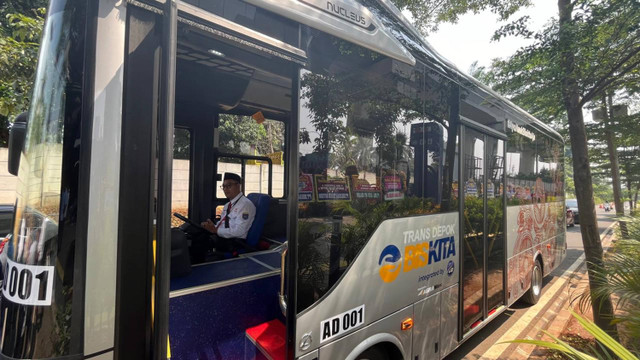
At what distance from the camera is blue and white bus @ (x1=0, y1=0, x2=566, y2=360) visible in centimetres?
131

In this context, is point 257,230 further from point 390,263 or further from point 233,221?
point 390,263

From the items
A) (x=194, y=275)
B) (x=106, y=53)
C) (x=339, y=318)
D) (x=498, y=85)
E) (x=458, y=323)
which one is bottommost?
(x=458, y=323)

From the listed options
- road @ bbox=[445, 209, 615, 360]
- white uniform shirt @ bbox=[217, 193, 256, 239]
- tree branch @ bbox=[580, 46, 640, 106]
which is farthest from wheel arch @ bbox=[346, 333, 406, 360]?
tree branch @ bbox=[580, 46, 640, 106]

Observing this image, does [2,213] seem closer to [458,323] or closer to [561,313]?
[458,323]

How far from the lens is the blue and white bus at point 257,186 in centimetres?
131

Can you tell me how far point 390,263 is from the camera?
266 centimetres

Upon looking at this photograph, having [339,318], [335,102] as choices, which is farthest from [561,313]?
[335,102]

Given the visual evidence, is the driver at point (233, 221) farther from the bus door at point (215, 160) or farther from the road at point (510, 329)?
the road at point (510, 329)

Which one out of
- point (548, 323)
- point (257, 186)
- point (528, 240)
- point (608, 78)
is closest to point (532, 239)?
point (528, 240)

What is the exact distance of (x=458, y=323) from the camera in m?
3.56

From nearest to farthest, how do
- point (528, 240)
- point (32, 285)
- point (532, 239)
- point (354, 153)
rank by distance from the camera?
point (32, 285) < point (354, 153) < point (528, 240) < point (532, 239)

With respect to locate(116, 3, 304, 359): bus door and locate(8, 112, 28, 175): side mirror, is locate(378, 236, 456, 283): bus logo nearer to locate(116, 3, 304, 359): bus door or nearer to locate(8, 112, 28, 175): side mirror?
locate(116, 3, 304, 359): bus door

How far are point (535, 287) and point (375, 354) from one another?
469 cm

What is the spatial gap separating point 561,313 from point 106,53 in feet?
22.9
